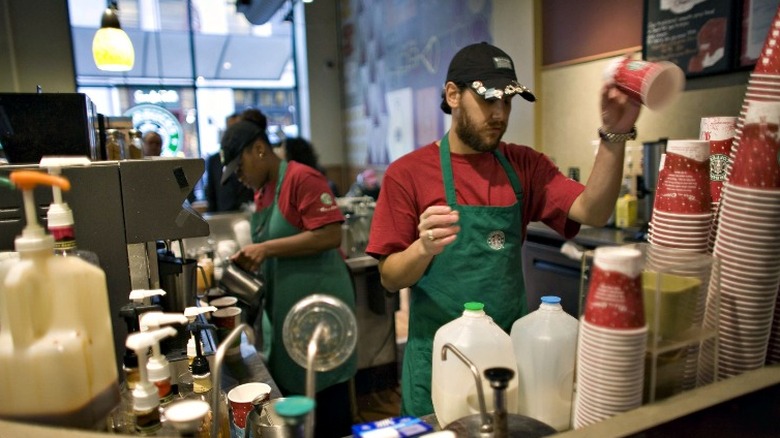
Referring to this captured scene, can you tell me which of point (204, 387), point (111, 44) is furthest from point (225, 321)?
point (111, 44)

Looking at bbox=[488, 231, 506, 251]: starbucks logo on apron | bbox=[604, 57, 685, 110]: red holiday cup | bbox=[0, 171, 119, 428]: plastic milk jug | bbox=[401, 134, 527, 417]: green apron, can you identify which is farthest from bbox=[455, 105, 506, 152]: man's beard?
bbox=[0, 171, 119, 428]: plastic milk jug

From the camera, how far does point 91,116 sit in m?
1.72

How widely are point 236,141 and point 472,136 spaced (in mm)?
1286

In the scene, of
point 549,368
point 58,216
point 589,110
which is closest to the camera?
point 58,216

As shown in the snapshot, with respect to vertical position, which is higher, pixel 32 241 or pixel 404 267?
pixel 32 241

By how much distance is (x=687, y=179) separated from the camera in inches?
34.6

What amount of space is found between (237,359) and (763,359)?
5.05ft

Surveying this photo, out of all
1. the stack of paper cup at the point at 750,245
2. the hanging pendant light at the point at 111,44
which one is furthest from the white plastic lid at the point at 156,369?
the hanging pendant light at the point at 111,44

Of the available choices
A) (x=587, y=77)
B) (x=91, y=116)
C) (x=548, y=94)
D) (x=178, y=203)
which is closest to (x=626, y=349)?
(x=178, y=203)

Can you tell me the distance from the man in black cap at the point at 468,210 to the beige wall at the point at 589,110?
1876 millimetres

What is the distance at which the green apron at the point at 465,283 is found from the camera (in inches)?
60.4

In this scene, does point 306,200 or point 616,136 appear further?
point 306,200

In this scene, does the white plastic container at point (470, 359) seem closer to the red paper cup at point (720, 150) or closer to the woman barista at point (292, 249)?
the red paper cup at point (720, 150)

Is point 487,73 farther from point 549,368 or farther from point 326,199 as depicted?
point 326,199
